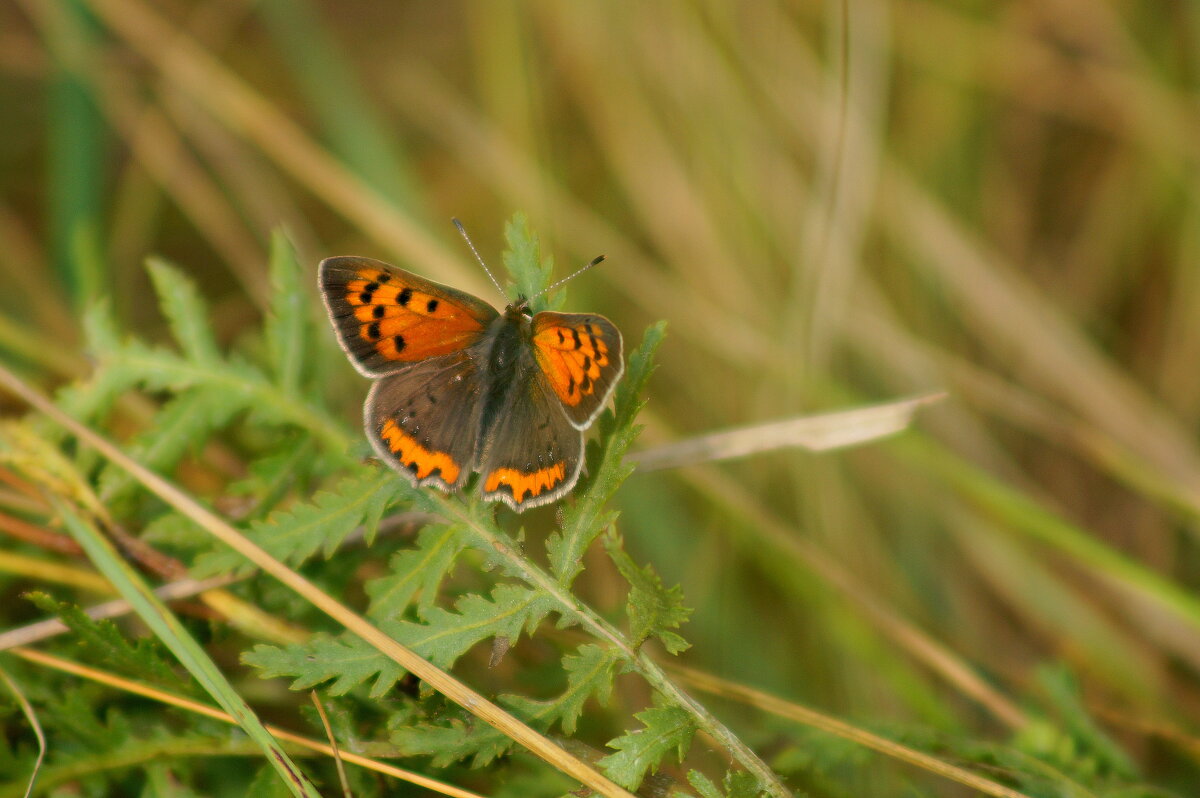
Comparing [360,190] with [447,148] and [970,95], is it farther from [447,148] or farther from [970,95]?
[970,95]

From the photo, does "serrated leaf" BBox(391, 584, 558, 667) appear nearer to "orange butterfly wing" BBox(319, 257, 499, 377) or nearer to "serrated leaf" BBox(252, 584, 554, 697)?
"serrated leaf" BBox(252, 584, 554, 697)

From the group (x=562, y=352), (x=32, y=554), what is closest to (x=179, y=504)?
(x=32, y=554)

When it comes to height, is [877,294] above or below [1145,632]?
above

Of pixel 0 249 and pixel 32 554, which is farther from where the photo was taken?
pixel 0 249

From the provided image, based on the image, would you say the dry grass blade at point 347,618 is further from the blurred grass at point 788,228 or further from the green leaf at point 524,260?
the blurred grass at point 788,228

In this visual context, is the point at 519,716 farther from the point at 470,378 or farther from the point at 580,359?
the point at 470,378

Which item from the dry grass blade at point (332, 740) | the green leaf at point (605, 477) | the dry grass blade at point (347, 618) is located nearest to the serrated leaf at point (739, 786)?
the dry grass blade at point (347, 618)
